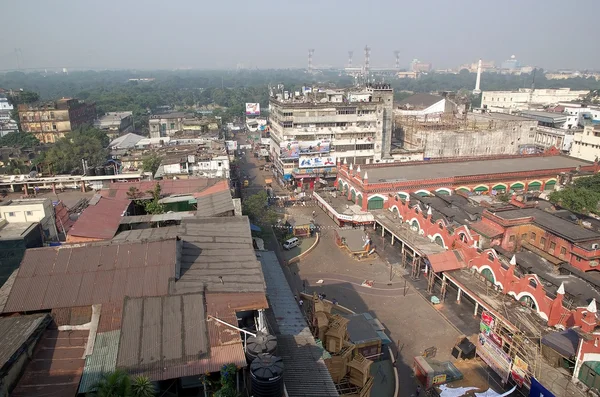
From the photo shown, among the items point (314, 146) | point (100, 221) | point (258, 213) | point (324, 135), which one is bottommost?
point (258, 213)

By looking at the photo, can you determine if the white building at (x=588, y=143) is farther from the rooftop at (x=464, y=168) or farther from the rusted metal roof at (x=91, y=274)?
the rusted metal roof at (x=91, y=274)

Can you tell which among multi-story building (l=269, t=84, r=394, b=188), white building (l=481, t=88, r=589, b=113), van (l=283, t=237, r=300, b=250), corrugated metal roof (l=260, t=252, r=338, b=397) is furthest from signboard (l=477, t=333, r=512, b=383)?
white building (l=481, t=88, r=589, b=113)

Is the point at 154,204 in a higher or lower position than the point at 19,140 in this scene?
higher

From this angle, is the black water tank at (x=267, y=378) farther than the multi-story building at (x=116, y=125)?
No

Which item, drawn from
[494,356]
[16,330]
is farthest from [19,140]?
[494,356]

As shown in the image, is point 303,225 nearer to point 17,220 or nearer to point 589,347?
point 17,220

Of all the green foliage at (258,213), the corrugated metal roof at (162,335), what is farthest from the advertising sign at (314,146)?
the corrugated metal roof at (162,335)

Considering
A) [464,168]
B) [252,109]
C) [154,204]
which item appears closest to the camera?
[154,204]

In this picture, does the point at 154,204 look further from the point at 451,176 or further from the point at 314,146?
the point at 451,176
